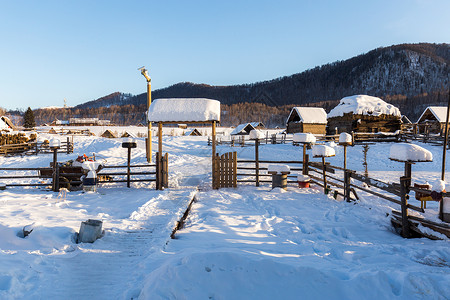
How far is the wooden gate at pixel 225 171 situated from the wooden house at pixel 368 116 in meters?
21.3

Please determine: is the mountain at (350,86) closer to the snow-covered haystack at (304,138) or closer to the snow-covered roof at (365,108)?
the snow-covered roof at (365,108)

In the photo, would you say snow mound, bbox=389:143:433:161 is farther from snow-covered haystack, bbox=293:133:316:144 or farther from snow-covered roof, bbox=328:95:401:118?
snow-covered roof, bbox=328:95:401:118

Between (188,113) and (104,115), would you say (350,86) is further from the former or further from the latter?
(188,113)

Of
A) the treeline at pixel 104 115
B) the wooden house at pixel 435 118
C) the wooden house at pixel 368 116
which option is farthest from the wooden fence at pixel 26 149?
the treeline at pixel 104 115

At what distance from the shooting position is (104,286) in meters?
3.28

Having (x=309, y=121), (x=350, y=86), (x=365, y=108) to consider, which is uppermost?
(x=350, y=86)

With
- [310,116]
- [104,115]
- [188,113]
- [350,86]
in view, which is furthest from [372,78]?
[188,113]

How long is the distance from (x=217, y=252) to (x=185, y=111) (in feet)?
24.3

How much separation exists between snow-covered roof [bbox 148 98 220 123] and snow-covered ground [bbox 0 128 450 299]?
11.0ft

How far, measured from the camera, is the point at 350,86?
6673 inches

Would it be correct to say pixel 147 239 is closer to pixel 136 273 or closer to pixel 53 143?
pixel 136 273

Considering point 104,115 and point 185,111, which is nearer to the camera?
point 185,111

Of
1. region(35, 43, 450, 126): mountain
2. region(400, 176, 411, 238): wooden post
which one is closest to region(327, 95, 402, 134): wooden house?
region(400, 176, 411, 238): wooden post

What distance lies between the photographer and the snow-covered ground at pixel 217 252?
2877 mm
